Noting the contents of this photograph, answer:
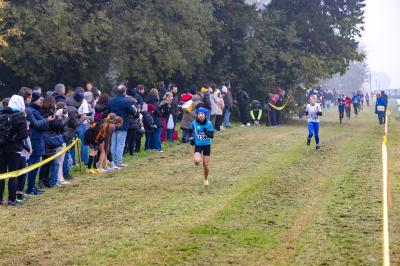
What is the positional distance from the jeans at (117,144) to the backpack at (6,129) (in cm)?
528

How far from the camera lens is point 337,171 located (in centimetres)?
1695

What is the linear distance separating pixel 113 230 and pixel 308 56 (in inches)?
1160

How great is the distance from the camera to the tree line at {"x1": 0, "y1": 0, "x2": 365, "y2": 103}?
27.6 m

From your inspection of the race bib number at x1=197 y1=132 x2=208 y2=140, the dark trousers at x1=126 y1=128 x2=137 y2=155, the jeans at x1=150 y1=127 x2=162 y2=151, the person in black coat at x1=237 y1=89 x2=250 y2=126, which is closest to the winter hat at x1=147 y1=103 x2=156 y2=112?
the jeans at x1=150 y1=127 x2=162 y2=151

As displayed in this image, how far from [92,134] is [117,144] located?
135 cm

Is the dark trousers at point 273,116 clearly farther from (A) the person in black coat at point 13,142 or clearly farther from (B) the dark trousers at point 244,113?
(A) the person in black coat at point 13,142

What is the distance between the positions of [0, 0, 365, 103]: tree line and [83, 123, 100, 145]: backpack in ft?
35.9

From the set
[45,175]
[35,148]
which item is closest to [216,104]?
[45,175]

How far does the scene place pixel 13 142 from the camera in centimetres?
1202

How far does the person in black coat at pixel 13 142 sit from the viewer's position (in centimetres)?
1198

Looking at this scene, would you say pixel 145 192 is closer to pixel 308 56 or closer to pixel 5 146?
pixel 5 146

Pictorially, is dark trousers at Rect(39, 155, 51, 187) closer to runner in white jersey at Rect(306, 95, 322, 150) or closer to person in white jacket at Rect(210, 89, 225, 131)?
runner in white jersey at Rect(306, 95, 322, 150)

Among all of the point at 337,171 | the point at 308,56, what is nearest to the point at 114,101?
the point at 337,171

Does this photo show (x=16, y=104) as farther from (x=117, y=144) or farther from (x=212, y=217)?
(x=117, y=144)
